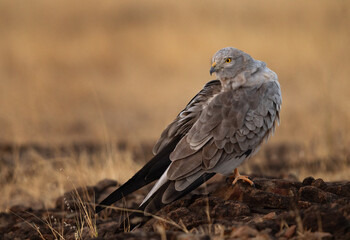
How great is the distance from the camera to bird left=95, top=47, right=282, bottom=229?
4.14 meters

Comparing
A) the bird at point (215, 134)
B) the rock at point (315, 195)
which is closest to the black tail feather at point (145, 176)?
the bird at point (215, 134)

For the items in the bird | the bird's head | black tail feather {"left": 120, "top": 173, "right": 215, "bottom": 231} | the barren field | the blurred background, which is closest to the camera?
black tail feather {"left": 120, "top": 173, "right": 215, "bottom": 231}

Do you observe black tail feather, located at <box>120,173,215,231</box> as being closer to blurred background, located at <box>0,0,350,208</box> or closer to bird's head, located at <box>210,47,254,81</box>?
bird's head, located at <box>210,47,254,81</box>

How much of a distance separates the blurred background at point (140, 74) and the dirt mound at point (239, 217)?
1.59m

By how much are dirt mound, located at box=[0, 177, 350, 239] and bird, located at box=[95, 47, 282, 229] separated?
0.51 feet

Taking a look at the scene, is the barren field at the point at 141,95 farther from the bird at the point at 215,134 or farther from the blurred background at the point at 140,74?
the bird at the point at 215,134

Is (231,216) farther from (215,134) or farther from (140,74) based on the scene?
(140,74)

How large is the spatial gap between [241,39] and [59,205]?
420 inches

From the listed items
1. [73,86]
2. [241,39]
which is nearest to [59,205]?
[73,86]

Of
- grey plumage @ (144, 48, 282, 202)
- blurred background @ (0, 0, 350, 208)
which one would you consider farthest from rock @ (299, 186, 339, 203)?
blurred background @ (0, 0, 350, 208)

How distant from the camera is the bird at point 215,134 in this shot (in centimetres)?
414

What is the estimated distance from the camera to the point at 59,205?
561cm

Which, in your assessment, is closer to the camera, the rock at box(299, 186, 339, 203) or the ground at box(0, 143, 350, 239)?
the ground at box(0, 143, 350, 239)

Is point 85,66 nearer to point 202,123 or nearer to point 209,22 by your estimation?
point 209,22
